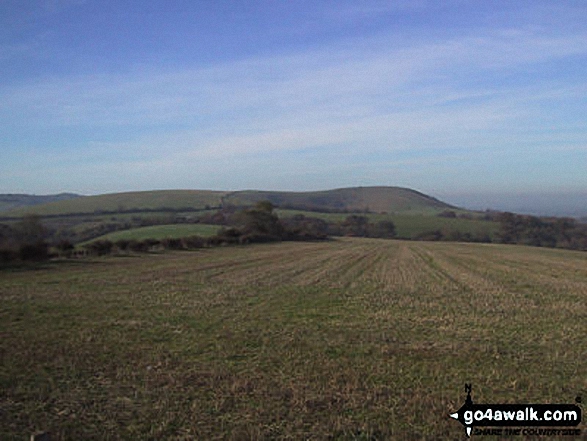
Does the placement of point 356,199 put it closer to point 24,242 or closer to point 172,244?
point 172,244

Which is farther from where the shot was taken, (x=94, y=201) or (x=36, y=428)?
(x=94, y=201)

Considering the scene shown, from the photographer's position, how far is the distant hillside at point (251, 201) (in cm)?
10338

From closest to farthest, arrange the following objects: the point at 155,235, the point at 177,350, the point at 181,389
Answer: the point at 181,389 < the point at 177,350 < the point at 155,235

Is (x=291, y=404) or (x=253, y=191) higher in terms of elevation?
(x=253, y=191)

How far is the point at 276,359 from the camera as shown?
391 inches

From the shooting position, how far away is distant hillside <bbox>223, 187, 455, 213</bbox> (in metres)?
129

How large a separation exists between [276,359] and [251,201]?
360ft

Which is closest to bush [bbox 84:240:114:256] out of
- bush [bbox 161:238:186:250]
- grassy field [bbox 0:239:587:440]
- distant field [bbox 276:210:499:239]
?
bush [bbox 161:238:186:250]

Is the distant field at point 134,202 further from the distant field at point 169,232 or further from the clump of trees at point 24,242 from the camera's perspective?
the clump of trees at point 24,242

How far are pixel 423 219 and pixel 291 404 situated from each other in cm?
9680

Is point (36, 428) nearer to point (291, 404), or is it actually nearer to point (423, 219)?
point (291, 404)

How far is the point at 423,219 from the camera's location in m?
100

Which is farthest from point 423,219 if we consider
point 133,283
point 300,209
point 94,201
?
point 133,283

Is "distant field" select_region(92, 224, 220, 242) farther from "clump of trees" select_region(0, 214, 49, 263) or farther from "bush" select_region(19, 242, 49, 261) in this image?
"bush" select_region(19, 242, 49, 261)
